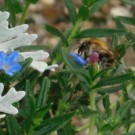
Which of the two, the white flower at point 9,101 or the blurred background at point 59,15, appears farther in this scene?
the blurred background at point 59,15

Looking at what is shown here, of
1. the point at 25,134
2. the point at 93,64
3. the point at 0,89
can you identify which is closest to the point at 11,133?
the point at 25,134

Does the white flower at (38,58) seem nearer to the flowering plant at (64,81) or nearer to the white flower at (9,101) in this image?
the flowering plant at (64,81)

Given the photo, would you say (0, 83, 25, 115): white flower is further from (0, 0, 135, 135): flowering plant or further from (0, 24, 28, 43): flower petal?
(0, 24, 28, 43): flower petal

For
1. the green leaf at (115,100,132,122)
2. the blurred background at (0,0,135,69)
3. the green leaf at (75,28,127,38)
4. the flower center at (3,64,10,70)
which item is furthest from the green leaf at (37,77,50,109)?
the blurred background at (0,0,135,69)

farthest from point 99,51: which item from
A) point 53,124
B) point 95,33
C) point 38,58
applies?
point 53,124

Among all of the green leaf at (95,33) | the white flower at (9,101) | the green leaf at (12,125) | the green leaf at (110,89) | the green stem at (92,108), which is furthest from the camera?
the green leaf at (95,33)

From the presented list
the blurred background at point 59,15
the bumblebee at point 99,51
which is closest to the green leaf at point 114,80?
the bumblebee at point 99,51

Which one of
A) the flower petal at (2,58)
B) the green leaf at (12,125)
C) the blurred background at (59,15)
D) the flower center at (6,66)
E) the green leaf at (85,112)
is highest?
the flower petal at (2,58)

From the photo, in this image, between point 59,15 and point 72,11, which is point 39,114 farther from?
point 59,15
